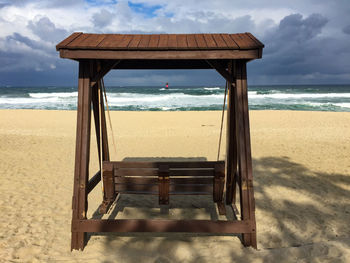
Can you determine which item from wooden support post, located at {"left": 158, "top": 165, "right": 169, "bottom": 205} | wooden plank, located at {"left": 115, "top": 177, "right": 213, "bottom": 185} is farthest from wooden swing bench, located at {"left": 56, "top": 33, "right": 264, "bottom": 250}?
wooden support post, located at {"left": 158, "top": 165, "right": 169, "bottom": 205}

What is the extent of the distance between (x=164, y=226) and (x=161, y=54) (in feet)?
7.85

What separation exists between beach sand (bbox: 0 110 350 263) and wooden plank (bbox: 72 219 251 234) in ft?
0.99

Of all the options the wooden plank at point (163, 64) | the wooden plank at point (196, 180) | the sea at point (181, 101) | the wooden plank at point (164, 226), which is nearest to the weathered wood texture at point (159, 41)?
the wooden plank at point (163, 64)

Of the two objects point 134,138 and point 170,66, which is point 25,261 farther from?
point 134,138

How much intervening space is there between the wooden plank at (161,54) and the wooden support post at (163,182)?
2.10 m

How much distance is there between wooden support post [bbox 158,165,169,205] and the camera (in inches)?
195

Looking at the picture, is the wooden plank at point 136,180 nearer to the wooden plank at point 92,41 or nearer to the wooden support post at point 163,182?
the wooden support post at point 163,182

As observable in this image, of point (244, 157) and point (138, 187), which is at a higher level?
point (244, 157)

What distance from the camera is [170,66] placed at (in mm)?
5586

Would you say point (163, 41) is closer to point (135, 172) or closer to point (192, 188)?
point (135, 172)

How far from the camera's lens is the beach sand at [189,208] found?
3846 millimetres

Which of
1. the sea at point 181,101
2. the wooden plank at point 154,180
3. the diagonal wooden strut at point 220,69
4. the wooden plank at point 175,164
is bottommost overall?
the wooden plank at point 154,180

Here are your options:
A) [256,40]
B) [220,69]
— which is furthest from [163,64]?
[256,40]

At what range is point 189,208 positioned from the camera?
5.52 m
